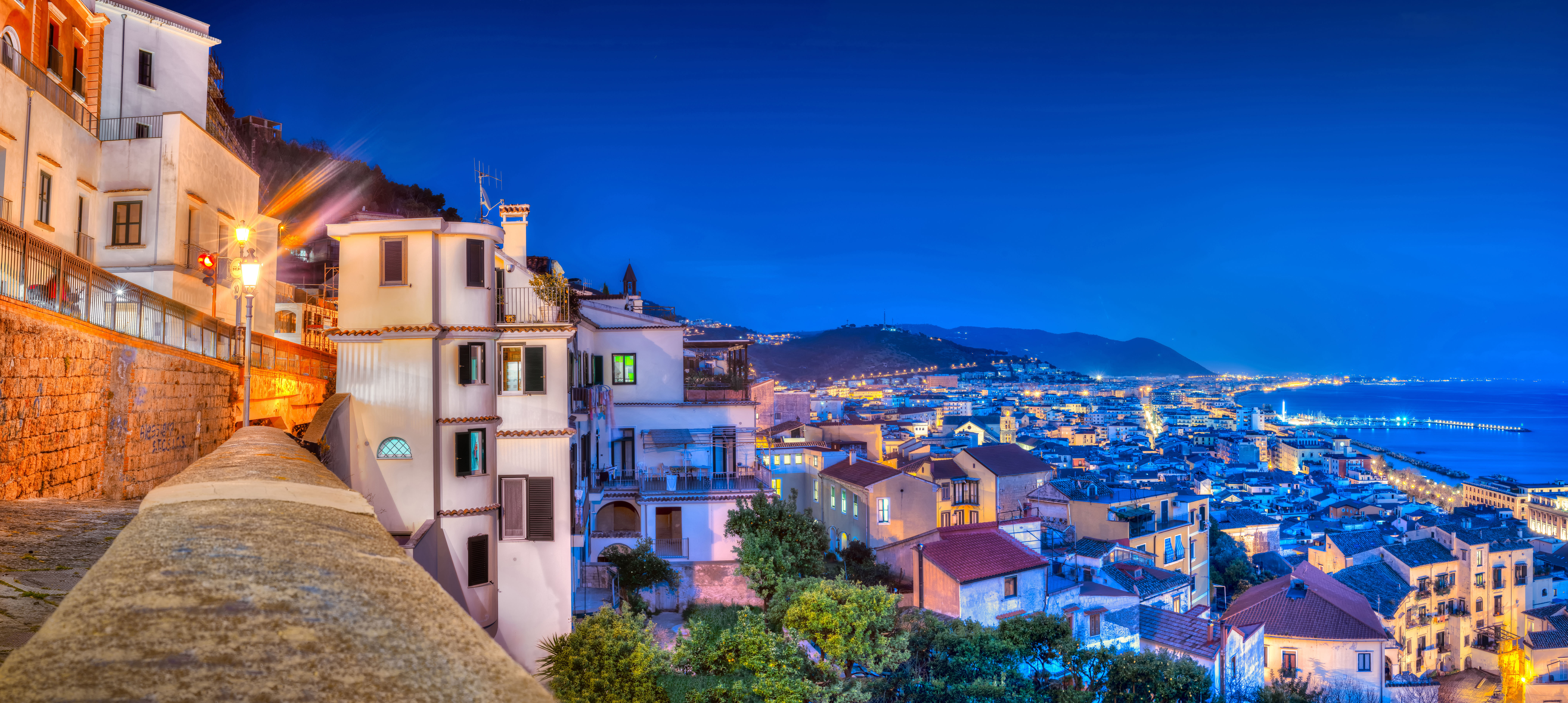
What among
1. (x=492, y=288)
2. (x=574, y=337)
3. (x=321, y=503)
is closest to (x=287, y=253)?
(x=574, y=337)

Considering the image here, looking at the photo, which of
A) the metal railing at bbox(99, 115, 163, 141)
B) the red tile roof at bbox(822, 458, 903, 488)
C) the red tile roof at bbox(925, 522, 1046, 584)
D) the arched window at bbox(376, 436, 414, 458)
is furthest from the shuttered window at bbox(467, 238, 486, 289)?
the red tile roof at bbox(822, 458, 903, 488)

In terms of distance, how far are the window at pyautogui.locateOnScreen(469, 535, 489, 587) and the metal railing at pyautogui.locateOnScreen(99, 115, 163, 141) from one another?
37.9 ft

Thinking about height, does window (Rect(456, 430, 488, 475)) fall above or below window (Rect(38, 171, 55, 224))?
below

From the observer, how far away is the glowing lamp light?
35.7 ft

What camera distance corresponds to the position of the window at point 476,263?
14.5 meters

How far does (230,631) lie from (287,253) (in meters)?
41.0

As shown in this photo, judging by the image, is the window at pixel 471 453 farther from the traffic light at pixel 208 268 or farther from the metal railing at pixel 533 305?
the traffic light at pixel 208 268

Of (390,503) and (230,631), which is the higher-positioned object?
(230,631)

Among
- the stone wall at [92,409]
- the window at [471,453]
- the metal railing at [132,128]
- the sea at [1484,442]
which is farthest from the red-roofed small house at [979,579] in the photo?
the sea at [1484,442]

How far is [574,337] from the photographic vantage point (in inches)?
772

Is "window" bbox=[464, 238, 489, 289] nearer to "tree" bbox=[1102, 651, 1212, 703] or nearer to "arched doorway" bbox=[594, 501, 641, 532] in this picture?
"arched doorway" bbox=[594, 501, 641, 532]

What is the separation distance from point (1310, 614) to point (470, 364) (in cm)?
3106

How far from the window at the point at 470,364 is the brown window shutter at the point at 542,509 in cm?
226

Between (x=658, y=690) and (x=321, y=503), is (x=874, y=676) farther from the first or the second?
(x=321, y=503)
